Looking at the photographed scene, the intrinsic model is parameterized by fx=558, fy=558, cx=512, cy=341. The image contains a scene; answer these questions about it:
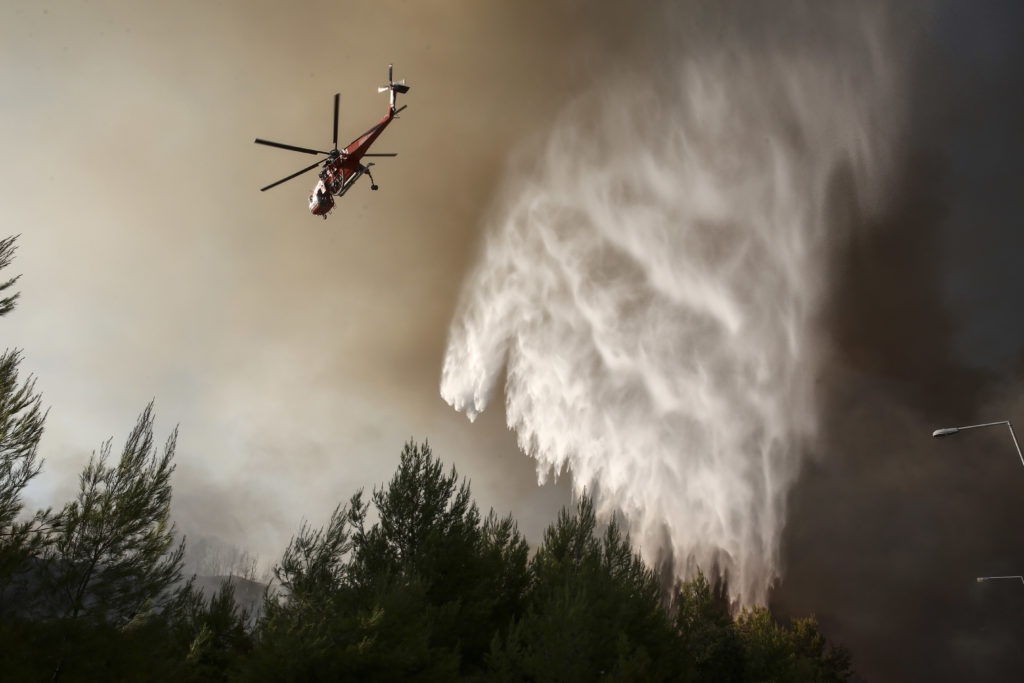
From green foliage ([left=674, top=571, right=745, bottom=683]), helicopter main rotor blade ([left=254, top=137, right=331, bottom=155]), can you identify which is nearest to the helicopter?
helicopter main rotor blade ([left=254, top=137, right=331, bottom=155])

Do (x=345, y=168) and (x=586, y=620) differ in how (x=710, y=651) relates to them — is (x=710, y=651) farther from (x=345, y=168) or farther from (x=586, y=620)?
(x=345, y=168)

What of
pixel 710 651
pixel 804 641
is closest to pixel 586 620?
pixel 710 651

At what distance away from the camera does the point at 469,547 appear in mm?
29953

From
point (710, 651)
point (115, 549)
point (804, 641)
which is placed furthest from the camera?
point (804, 641)

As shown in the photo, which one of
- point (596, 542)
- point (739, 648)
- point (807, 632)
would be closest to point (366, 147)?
point (596, 542)

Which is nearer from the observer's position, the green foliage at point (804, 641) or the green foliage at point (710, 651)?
the green foliage at point (710, 651)

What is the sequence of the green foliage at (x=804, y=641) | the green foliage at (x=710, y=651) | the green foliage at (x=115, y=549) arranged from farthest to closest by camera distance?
1. the green foliage at (x=804, y=641)
2. the green foliage at (x=710, y=651)
3. the green foliage at (x=115, y=549)

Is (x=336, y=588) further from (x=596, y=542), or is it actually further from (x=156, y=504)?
(x=596, y=542)

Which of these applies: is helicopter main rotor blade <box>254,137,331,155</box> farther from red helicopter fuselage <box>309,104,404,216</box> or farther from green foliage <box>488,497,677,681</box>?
green foliage <box>488,497,677,681</box>

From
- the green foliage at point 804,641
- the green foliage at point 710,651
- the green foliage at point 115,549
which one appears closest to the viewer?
the green foliage at point 115,549

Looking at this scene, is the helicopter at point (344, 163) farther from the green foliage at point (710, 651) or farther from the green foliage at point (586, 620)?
the green foliage at point (710, 651)

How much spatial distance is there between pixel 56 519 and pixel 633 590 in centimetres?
2780

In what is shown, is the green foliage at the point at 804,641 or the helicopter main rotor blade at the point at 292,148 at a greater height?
the helicopter main rotor blade at the point at 292,148

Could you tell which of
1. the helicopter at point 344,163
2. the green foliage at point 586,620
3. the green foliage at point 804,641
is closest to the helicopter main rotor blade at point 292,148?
the helicopter at point 344,163
